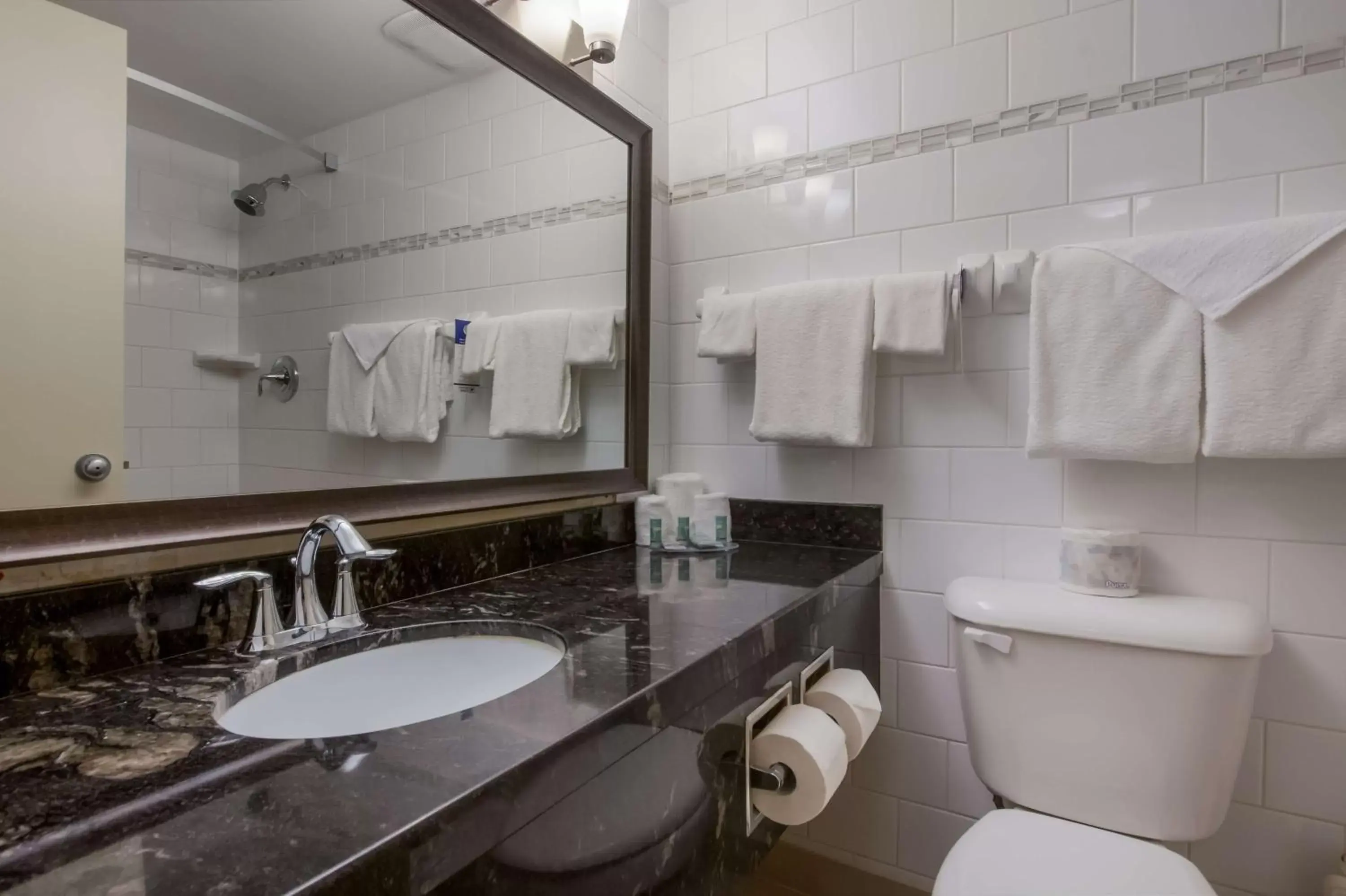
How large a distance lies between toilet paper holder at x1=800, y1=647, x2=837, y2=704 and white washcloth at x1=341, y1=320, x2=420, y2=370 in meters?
0.82

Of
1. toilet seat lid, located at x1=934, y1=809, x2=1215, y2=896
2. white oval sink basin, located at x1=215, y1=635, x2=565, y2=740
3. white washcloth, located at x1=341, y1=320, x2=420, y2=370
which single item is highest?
white washcloth, located at x1=341, y1=320, x2=420, y2=370

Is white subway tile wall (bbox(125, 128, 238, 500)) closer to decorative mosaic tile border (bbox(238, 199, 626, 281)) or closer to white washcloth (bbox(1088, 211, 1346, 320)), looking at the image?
decorative mosaic tile border (bbox(238, 199, 626, 281))

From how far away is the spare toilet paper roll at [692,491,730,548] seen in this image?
1551mm

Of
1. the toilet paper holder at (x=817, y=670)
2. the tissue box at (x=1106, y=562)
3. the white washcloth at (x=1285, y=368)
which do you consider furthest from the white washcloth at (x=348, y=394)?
the white washcloth at (x=1285, y=368)

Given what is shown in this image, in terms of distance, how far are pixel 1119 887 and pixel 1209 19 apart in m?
1.41

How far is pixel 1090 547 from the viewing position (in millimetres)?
1232

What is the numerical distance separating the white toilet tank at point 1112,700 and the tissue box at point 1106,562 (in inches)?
0.8

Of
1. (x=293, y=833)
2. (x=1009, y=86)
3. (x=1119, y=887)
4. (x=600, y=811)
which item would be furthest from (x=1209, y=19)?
(x=293, y=833)

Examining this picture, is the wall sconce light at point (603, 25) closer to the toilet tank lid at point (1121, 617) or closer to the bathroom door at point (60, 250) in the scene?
the bathroom door at point (60, 250)

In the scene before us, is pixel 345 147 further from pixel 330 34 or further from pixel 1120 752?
pixel 1120 752

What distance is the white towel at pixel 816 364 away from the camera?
142 cm

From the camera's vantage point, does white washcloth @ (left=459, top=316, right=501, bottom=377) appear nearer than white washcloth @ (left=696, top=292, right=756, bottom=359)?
Yes

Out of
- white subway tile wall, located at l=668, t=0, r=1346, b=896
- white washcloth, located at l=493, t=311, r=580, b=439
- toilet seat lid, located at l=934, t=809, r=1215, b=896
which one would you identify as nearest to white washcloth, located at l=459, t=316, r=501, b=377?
white washcloth, located at l=493, t=311, r=580, b=439

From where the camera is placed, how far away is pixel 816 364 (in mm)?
1462
